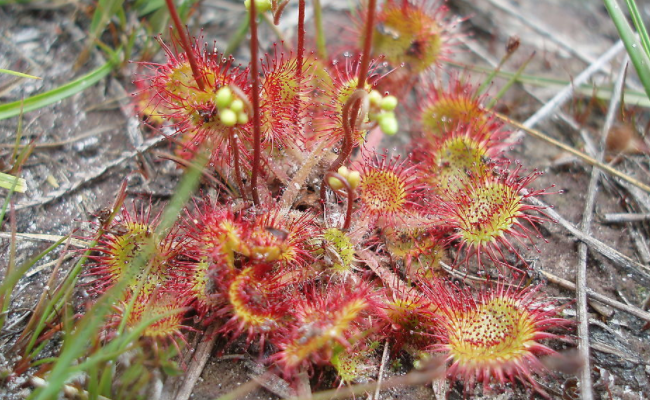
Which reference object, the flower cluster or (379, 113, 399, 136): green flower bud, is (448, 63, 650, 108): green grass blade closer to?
the flower cluster

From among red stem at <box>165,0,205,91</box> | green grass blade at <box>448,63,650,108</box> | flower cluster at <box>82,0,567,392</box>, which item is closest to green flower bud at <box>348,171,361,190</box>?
flower cluster at <box>82,0,567,392</box>

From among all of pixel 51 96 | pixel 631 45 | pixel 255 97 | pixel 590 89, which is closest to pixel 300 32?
pixel 255 97

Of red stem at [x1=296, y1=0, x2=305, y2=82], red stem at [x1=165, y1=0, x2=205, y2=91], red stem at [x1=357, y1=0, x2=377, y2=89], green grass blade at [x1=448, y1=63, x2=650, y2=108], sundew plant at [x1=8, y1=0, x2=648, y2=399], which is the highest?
green grass blade at [x1=448, y1=63, x2=650, y2=108]

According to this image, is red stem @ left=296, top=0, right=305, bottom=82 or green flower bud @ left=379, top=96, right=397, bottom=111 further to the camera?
red stem @ left=296, top=0, right=305, bottom=82

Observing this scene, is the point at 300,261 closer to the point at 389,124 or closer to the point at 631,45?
the point at 389,124

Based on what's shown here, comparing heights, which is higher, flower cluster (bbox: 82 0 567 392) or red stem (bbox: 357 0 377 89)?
red stem (bbox: 357 0 377 89)

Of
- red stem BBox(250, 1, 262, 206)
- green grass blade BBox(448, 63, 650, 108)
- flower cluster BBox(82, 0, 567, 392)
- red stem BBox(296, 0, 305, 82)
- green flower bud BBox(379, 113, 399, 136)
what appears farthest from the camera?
green grass blade BBox(448, 63, 650, 108)

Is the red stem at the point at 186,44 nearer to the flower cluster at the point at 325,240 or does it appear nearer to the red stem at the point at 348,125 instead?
the flower cluster at the point at 325,240

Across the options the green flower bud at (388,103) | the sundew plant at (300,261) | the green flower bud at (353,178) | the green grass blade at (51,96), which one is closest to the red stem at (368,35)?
the sundew plant at (300,261)

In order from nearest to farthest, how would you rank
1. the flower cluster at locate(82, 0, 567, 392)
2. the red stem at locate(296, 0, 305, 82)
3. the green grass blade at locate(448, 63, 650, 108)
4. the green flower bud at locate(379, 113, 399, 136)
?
the green flower bud at locate(379, 113, 399, 136), the flower cluster at locate(82, 0, 567, 392), the red stem at locate(296, 0, 305, 82), the green grass blade at locate(448, 63, 650, 108)
